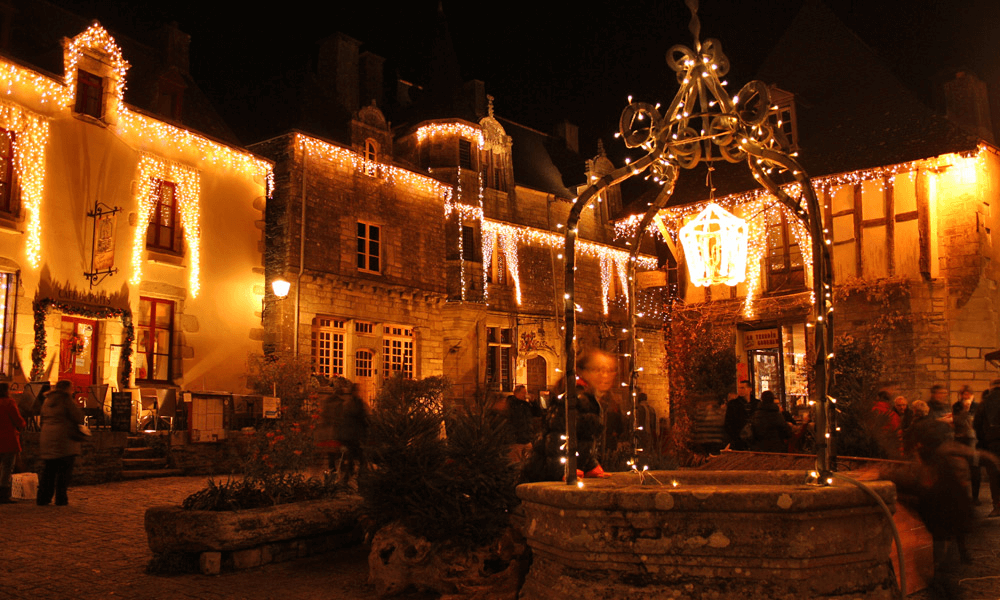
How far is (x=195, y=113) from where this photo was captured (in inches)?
698

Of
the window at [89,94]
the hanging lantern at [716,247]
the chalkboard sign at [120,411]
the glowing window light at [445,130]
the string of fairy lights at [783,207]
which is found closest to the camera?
the hanging lantern at [716,247]

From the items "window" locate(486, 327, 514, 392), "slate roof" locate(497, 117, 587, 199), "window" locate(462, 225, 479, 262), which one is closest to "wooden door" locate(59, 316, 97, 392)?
"window" locate(462, 225, 479, 262)

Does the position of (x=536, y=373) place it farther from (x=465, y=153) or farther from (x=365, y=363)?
(x=465, y=153)

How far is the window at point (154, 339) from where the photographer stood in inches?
624

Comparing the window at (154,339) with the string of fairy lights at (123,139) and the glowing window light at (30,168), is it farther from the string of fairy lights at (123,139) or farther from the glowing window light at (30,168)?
the glowing window light at (30,168)

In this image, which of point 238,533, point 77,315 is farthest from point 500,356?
point 238,533

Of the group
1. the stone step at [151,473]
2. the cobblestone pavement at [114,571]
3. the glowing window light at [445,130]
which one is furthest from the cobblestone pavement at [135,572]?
the glowing window light at [445,130]

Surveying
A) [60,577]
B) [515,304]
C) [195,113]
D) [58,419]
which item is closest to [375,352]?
[515,304]

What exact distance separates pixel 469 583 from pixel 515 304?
1961 centimetres

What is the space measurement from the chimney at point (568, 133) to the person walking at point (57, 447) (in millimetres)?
23329

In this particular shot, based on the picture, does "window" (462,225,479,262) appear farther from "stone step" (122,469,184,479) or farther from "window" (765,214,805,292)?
"stone step" (122,469,184,479)

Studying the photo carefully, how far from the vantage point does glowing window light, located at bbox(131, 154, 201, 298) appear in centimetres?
1581

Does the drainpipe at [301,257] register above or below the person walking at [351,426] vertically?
above

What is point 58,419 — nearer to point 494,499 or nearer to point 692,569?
point 494,499
